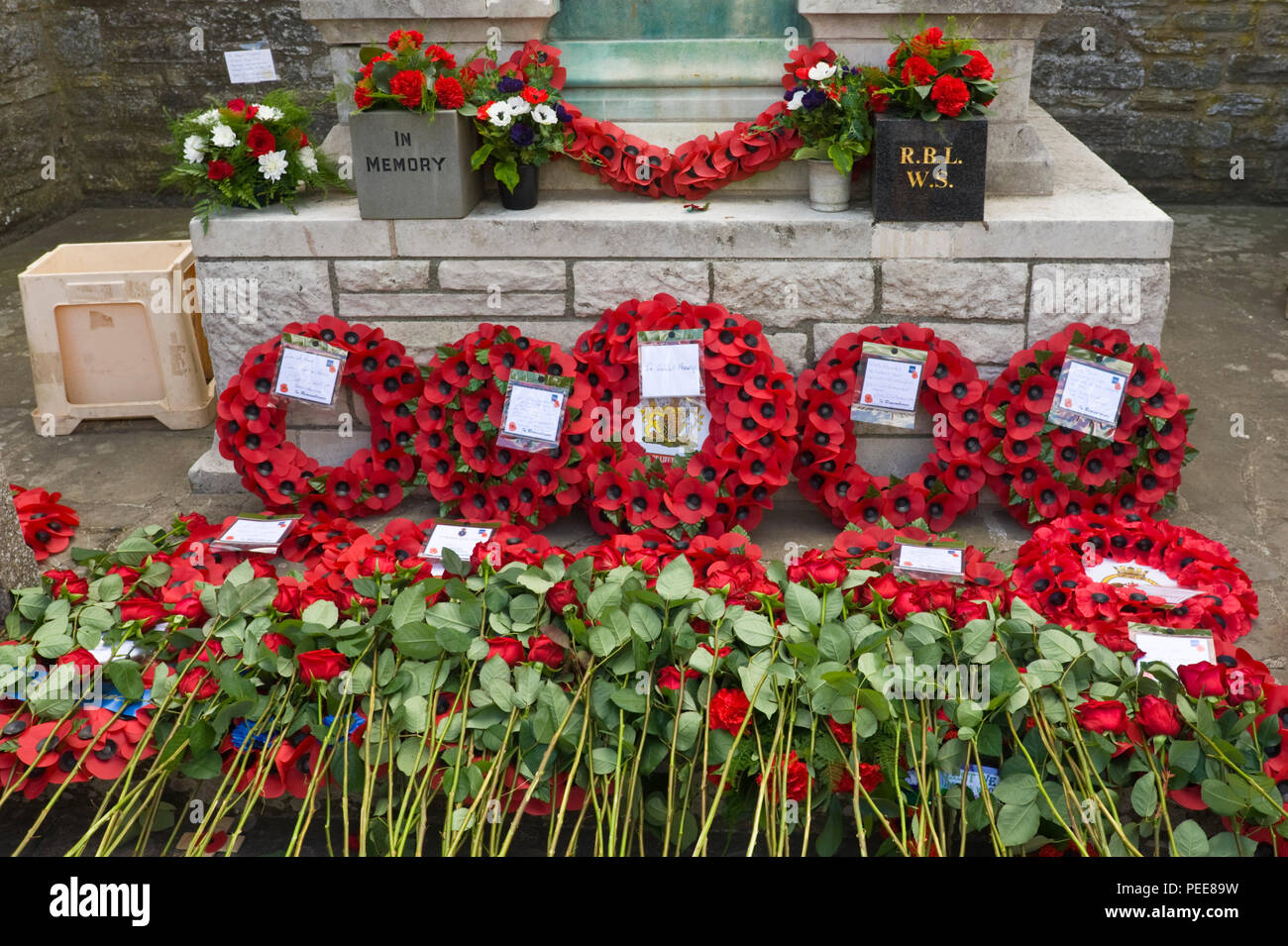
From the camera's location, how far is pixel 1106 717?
195 centimetres

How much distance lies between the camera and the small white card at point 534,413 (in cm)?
319

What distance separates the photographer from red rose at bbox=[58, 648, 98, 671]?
2123 millimetres

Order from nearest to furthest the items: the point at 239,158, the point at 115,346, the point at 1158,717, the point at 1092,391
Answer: the point at 1158,717 < the point at 1092,391 < the point at 239,158 < the point at 115,346

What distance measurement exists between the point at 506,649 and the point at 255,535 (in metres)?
1.21

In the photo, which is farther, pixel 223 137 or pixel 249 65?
pixel 249 65

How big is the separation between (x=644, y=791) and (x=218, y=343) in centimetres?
216

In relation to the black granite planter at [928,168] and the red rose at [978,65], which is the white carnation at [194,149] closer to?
the black granite planter at [928,168]

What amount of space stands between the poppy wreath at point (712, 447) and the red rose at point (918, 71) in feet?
2.42

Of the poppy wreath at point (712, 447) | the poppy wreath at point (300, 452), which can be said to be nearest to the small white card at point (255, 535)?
the poppy wreath at point (300, 452)

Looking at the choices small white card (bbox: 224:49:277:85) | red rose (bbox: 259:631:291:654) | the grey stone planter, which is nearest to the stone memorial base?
the grey stone planter

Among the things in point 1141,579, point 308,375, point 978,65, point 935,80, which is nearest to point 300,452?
point 308,375

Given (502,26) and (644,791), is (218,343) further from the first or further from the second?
(644,791)

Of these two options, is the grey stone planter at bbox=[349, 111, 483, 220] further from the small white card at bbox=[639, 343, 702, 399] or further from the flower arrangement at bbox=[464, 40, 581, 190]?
the small white card at bbox=[639, 343, 702, 399]

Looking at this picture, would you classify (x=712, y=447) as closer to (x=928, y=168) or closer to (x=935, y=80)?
(x=928, y=168)
